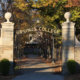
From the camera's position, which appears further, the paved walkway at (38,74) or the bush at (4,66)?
the bush at (4,66)

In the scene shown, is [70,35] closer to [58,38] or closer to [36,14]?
[58,38]

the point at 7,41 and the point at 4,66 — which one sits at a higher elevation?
the point at 7,41

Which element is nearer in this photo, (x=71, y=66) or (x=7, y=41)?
(x=71, y=66)

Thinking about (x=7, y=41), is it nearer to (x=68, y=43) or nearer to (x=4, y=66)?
(x=4, y=66)

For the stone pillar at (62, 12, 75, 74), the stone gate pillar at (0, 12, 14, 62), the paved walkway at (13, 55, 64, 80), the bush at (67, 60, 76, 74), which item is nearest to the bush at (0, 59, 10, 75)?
the stone gate pillar at (0, 12, 14, 62)

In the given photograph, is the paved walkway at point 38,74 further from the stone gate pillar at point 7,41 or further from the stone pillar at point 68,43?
the stone gate pillar at point 7,41

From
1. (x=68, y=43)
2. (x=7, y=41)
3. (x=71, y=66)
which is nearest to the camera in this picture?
(x=71, y=66)

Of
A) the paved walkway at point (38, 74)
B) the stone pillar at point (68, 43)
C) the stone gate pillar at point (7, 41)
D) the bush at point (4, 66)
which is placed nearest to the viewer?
the paved walkway at point (38, 74)

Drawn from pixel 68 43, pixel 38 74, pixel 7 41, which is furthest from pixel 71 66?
pixel 7 41

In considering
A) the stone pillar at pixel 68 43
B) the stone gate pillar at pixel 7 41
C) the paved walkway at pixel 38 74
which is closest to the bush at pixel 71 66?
the stone pillar at pixel 68 43

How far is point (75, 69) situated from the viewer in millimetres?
12195

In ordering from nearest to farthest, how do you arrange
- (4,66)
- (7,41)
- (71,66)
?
(4,66) < (71,66) < (7,41)

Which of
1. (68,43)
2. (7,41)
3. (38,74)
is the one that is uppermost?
(7,41)

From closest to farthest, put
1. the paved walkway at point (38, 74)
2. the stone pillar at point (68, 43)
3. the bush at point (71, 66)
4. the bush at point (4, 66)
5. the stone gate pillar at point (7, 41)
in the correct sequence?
the paved walkway at point (38, 74)
the bush at point (4, 66)
the bush at point (71, 66)
the stone gate pillar at point (7, 41)
the stone pillar at point (68, 43)
